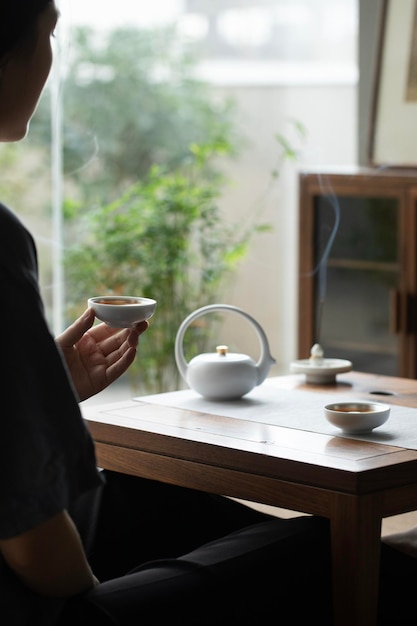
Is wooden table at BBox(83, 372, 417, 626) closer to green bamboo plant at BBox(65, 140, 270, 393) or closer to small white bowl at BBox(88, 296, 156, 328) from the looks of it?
small white bowl at BBox(88, 296, 156, 328)

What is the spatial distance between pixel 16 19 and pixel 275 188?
3800 mm

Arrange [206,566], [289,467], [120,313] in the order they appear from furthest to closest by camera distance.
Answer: [120,313], [289,467], [206,566]

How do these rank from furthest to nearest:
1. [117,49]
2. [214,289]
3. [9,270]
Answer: [117,49], [214,289], [9,270]

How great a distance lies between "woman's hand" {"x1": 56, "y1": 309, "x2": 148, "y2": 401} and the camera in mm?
1769

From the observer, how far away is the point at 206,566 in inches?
59.1

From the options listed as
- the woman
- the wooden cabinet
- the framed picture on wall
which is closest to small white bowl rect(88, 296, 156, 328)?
the woman

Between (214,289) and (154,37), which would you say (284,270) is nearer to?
(214,289)

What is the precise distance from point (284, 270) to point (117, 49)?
4.19 feet

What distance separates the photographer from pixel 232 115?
5113 millimetres

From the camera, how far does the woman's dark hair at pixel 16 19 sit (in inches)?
49.7

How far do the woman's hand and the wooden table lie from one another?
0.22 meters

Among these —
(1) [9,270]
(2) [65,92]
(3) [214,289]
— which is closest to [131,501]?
(1) [9,270]

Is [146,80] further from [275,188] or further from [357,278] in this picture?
[357,278]

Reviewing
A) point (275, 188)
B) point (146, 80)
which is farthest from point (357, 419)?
point (146, 80)
